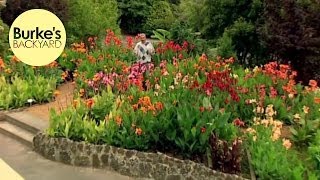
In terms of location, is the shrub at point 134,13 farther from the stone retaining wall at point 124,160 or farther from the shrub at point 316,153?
the shrub at point 316,153

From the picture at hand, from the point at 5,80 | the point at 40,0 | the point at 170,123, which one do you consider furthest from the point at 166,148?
the point at 40,0

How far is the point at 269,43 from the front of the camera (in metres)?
12.5

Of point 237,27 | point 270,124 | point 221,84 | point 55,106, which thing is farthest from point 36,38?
point 237,27

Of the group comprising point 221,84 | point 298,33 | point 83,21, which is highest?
point 298,33

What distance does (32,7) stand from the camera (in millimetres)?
17531

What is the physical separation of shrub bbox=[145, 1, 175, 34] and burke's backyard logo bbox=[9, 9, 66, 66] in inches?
689

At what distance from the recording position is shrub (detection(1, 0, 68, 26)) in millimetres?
17453

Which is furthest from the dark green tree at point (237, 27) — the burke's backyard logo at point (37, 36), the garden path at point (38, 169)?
the garden path at point (38, 169)

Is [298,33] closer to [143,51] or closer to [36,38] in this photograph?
[143,51]

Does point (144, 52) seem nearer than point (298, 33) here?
No

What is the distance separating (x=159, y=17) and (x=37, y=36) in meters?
18.5

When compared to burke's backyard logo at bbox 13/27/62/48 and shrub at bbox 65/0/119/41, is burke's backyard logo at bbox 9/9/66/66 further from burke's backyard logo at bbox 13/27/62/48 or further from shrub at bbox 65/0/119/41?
shrub at bbox 65/0/119/41

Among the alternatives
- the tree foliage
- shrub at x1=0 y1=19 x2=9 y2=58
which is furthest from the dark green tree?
shrub at x1=0 y1=19 x2=9 y2=58

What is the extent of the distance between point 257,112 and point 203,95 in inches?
37.8
